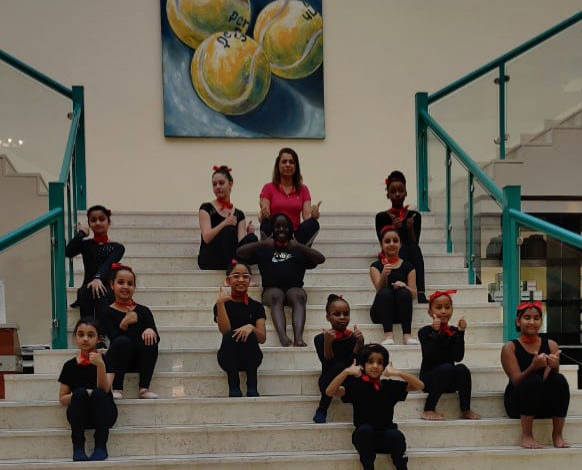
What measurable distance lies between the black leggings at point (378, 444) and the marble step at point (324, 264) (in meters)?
1.67

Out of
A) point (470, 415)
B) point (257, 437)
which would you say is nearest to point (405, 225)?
point (470, 415)

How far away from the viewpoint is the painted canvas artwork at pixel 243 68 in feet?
22.7

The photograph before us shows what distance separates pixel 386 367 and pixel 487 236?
150 centimetres

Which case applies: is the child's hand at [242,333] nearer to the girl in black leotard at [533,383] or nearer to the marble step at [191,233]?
the girl in black leotard at [533,383]

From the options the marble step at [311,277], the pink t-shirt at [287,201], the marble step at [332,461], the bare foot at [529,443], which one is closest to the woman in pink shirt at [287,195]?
the pink t-shirt at [287,201]

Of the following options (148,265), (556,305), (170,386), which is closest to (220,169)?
(148,265)

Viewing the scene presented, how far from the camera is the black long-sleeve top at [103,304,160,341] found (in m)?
3.39

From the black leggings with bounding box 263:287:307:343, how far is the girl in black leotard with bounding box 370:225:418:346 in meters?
0.41

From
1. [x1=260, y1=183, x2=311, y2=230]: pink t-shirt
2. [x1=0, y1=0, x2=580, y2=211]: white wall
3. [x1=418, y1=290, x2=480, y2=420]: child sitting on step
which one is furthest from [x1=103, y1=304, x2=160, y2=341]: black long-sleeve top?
[x1=0, y1=0, x2=580, y2=211]: white wall

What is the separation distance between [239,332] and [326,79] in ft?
14.4

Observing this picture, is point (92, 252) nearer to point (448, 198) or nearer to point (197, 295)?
point (197, 295)

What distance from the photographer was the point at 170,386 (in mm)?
3469

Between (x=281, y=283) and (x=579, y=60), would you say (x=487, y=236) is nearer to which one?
(x=281, y=283)

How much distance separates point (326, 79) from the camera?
7.23m
